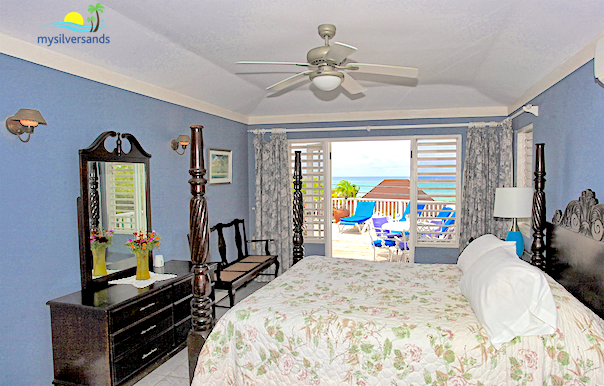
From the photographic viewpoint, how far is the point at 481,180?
479cm

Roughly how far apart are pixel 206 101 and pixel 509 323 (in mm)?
3763

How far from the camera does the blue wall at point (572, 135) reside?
94.4 inches

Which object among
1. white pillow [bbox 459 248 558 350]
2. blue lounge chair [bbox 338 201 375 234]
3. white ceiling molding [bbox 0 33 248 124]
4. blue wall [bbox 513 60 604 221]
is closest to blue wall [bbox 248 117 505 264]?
blue wall [bbox 513 60 604 221]

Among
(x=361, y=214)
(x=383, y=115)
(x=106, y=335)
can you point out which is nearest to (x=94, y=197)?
(x=106, y=335)

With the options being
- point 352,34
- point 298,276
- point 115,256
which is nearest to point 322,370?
point 298,276

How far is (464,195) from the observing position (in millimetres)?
4914

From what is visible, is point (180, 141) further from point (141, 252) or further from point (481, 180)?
point (481, 180)

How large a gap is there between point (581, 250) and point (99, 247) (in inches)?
129

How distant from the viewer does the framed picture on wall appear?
4.67 meters

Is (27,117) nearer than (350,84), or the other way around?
(27,117)

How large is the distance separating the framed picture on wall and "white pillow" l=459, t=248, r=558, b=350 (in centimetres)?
343

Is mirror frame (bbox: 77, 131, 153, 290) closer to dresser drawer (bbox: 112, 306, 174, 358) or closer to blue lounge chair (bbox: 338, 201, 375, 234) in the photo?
dresser drawer (bbox: 112, 306, 174, 358)

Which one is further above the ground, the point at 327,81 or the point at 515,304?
the point at 327,81

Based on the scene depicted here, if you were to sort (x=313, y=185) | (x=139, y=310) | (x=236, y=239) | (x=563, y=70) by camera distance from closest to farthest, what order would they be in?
(x=139, y=310) < (x=563, y=70) < (x=236, y=239) < (x=313, y=185)
